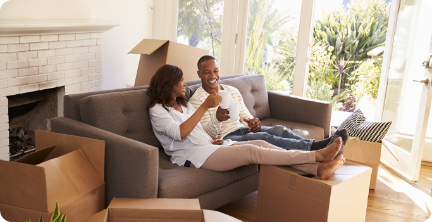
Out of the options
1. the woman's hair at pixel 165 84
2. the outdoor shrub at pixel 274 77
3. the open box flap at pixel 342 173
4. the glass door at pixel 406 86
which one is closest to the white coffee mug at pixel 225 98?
the woman's hair at pixel 165 84

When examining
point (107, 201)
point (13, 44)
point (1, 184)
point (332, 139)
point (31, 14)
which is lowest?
point (107, 201)

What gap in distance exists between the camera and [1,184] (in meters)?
1.60

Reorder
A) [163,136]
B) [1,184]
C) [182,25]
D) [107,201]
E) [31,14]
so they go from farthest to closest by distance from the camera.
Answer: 1. [182,25]
2. [31,14]
3. [163,136]
4. [107,201]
5. [1,184]

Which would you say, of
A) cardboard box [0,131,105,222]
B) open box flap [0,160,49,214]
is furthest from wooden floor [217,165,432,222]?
open box flap [0,160,49,214]

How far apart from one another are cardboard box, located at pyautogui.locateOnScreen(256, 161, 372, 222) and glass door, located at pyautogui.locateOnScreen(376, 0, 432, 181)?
145cm

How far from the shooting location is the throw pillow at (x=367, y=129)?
9.52ft

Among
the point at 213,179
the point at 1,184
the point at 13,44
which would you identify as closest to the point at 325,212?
the point at 213,179

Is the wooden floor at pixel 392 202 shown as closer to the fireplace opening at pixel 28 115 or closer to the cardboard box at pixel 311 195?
the cardboard box at pixel 311 195

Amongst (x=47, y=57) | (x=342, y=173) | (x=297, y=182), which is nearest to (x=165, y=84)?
(x=297, y=182)

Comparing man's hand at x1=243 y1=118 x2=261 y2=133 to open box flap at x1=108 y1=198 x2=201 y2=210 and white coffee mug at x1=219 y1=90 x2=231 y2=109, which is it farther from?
open box flap at x1=108 y1=198 x2=201 y2=210

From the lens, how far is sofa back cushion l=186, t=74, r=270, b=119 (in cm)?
305

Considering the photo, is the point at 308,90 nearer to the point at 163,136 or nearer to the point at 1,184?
the point at 163,136

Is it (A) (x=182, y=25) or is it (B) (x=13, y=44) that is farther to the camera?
(A) (x=182, y=25)

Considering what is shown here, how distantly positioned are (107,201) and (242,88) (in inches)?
57.7
